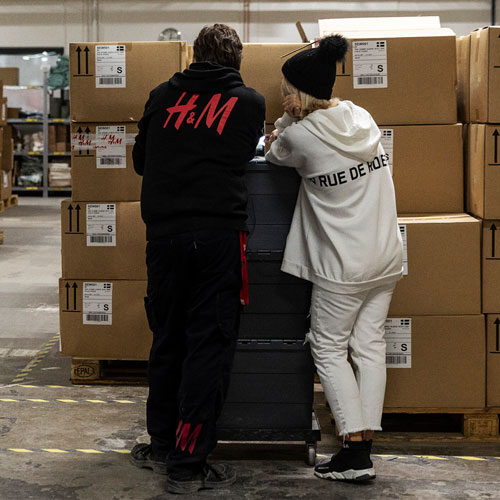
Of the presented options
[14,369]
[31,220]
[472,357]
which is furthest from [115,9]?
[472,357]

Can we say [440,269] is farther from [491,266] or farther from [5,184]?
[5,184]

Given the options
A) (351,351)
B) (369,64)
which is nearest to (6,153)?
(369,64)

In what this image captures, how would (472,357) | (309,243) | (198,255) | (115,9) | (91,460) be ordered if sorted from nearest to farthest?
(198,255), (309,243), (91,460), (472,357), (115,9)

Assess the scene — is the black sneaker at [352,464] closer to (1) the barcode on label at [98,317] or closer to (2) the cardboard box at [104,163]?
(1) the barcode on label at [98,317]

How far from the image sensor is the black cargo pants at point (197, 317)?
8.42 ft

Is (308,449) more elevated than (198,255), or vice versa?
(198,255)

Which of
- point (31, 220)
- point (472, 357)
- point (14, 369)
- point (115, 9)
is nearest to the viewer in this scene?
point (472, 357)

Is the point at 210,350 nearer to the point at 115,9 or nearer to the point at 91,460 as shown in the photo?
the point at 91,460

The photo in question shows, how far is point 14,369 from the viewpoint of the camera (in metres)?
4.24

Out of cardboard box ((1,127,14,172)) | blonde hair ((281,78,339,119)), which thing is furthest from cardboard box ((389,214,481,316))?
cardboard box ((1,127,14,172))

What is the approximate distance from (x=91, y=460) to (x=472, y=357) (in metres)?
1.51

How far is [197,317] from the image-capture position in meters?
2.61

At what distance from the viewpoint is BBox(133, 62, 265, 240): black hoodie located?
2.55 m

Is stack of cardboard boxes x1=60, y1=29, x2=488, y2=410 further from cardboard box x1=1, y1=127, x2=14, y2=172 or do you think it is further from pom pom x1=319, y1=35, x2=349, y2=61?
cardboard box x1=1, y1=127, x2=14, y2=172
